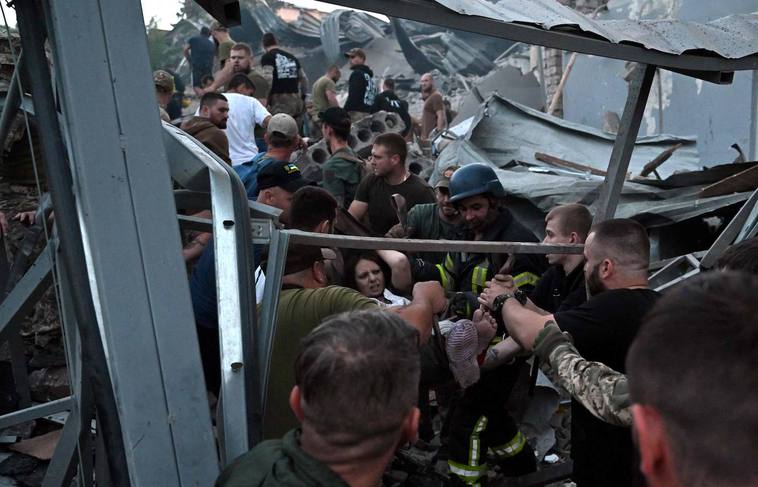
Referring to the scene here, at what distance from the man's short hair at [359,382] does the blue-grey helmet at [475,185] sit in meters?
2.84

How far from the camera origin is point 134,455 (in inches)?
72.1

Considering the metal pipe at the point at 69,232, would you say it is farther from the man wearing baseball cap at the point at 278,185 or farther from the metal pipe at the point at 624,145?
the metal pipe at the point at 624,145

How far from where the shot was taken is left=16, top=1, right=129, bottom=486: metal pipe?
200cm

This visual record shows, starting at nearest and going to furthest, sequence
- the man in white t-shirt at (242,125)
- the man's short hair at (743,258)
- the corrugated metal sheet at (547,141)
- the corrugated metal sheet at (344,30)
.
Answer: the man's short hair at (743,258), the man in white t-shirt at (242,125), the corrugated metal sheet at (547,141), the corrugated metal sheet at (344,30)

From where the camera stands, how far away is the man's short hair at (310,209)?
11.2 feet

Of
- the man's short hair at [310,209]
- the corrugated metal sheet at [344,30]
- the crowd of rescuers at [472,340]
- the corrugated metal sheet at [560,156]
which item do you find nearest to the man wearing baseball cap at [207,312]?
the crowd of rescuers at [472,340]

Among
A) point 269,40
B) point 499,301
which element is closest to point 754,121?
point 269,40

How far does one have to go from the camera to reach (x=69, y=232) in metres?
2.07

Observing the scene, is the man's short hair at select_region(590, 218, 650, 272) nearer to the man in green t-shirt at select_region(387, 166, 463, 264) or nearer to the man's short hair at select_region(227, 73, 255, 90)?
the man in green t-shirt at select_region(387, 166, 463, 264)

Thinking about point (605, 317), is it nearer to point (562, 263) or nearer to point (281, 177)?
point (562, 263)

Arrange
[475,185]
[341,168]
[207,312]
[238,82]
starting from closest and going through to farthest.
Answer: [207,312], [475,185], [341,168], [238,82]

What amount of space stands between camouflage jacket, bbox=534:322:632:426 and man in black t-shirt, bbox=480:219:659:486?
0.20 metres

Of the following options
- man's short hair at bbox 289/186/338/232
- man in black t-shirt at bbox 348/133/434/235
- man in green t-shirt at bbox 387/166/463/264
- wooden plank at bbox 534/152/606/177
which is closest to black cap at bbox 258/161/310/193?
man's short hair at bbox 289/186/338/232

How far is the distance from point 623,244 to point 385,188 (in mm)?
3321
